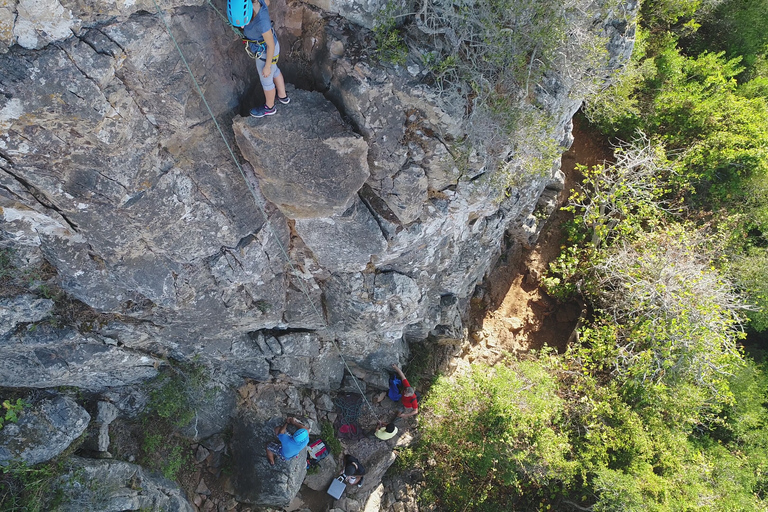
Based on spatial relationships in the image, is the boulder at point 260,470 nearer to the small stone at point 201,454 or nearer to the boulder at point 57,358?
the small stone at point 201,454

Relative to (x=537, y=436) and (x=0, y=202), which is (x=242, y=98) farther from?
(x=537, y=436)

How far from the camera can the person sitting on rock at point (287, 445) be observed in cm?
829

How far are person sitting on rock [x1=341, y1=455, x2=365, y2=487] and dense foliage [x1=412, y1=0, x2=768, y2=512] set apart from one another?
1.32 meters

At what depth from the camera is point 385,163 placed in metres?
5.59

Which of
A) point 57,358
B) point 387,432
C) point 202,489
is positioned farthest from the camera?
point 387,432

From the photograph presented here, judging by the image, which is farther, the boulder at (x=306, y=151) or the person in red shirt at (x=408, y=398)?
the person in red shirt at (x=408, y=398)

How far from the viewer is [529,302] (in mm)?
11047

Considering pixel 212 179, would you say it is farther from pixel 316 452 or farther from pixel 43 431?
pixel 316 452

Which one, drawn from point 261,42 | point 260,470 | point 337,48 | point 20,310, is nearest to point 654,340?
point 337,48

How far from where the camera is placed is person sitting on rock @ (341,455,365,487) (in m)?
9.22

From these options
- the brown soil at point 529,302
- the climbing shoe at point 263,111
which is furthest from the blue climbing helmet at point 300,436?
the climbing shoe at point 263,111

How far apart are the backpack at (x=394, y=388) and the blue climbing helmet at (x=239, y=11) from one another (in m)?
7.53

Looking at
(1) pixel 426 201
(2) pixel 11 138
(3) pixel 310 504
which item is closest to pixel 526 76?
(1) pixel 426 201

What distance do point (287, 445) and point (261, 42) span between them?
6782mm
